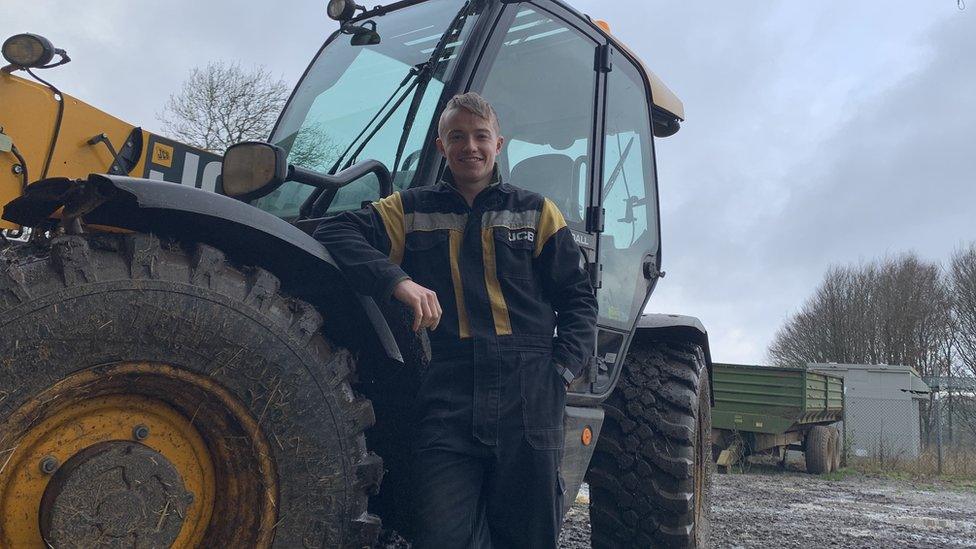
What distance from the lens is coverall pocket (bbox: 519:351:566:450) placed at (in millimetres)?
2285

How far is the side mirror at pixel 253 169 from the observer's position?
237 centimetres

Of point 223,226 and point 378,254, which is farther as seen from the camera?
point 378,254

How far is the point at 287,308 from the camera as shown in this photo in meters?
2.21

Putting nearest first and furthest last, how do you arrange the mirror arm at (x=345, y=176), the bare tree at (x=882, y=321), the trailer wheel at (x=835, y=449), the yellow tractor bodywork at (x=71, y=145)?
the mirror arm at (x=345, y=176)
the yellow tractor bodywork at (x=71, y=145)
the trailer wheel at (x=835, y=449)
the bare tree at (x=882, y=321)

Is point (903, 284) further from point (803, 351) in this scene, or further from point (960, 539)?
point (960, 539)

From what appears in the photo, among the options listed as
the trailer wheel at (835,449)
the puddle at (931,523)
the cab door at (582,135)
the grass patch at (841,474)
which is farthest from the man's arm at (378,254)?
the trailer wheel at (835,449)

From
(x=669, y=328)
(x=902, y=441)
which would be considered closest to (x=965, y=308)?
(x=902, y=441)

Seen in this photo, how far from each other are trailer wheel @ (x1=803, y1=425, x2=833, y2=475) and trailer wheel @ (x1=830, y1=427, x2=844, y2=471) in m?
0.51

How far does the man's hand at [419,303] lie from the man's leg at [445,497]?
1.15ft

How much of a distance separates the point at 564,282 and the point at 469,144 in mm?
489

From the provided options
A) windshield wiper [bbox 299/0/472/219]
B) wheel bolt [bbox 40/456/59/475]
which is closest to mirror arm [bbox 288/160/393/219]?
windshield wiper [bbox 299/0/472/219]

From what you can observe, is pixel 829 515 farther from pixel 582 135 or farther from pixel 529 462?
pixel 529 462

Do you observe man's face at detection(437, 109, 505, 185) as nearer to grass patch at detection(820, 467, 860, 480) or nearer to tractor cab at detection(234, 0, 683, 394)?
tractor cab at detection(234, 0, 683, 394)

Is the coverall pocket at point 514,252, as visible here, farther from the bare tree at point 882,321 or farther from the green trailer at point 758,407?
the bare tree at point 882,321
